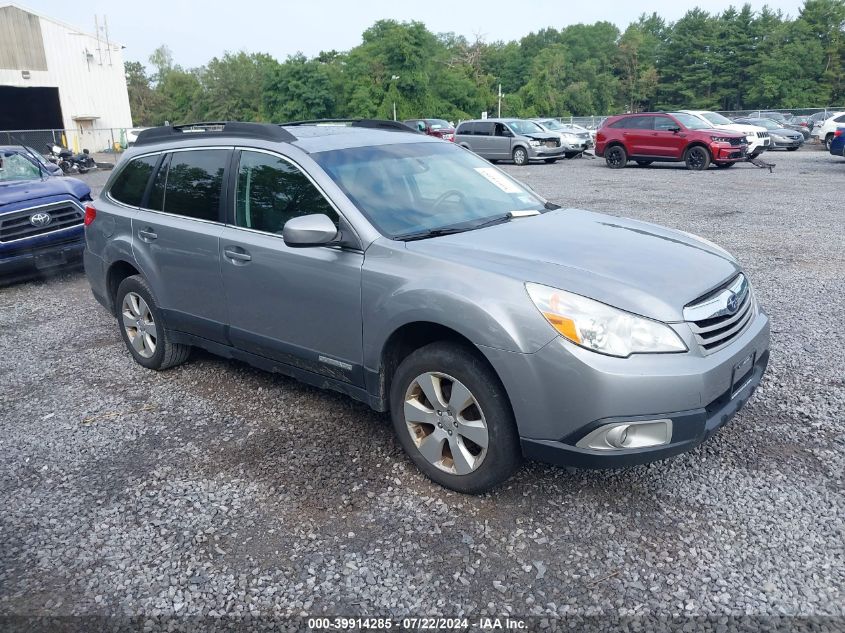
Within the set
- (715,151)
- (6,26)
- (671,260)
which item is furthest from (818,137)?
(6,26)

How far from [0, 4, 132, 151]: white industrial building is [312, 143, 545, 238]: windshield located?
38813 millimetres

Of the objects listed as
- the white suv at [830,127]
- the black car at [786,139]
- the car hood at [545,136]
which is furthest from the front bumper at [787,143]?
the car hood at [545,136]

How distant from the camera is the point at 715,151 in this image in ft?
63.7

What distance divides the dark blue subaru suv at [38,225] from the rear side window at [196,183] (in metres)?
4.23

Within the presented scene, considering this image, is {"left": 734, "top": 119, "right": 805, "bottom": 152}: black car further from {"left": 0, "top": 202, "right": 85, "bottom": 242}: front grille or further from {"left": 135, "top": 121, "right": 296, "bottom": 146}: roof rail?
{"left": 135, "top": 121, "right": 296, "bottom": 146}: roof rail

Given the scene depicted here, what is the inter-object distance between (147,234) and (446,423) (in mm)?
2798

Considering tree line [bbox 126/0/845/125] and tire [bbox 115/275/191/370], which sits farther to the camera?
tree line [bbox 126/0/845/125]

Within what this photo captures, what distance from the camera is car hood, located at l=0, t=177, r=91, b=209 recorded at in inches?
322

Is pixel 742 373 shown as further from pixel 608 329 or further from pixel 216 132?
pixel 216 132

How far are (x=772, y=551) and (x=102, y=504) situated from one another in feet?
10.3

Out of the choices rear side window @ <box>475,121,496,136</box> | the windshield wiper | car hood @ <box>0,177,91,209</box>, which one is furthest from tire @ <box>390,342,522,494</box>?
rear side window @ <box>475,121,496,136</box>

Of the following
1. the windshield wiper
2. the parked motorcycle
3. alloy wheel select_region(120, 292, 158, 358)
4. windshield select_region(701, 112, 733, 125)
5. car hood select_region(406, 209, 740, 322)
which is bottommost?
the parked motorcycle

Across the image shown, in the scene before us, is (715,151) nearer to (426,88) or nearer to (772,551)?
(772,551)

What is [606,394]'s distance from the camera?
2824mm
